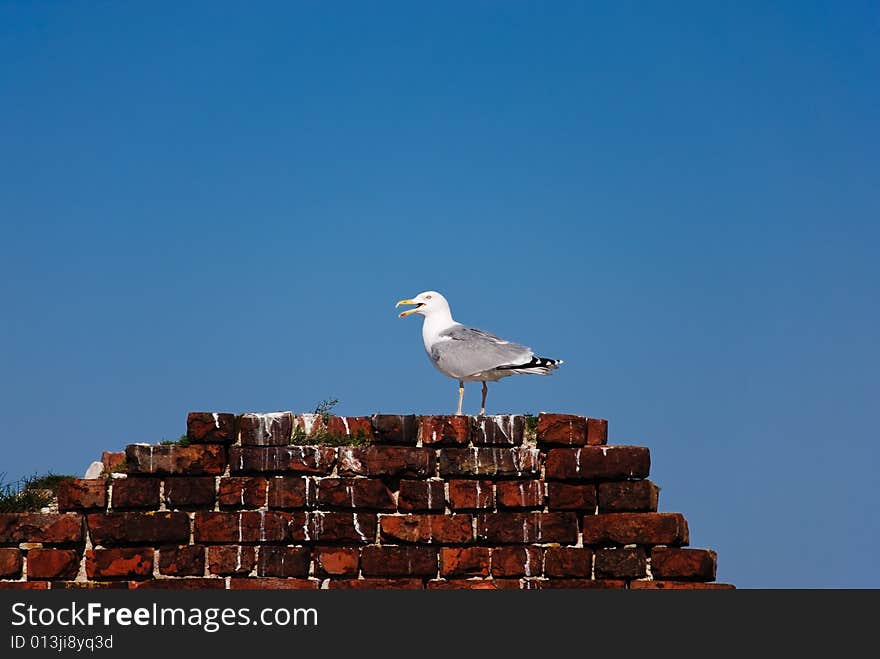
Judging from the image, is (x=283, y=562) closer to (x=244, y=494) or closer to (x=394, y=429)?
(x=244, y=494)

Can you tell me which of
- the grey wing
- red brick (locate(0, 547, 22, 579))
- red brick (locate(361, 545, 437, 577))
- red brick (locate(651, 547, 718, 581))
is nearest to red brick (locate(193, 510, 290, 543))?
red brick (locate(361, 545, 437, 577))

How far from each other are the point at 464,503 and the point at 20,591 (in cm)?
373

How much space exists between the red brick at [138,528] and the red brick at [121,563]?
0.27 feet

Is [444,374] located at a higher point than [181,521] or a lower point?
higher

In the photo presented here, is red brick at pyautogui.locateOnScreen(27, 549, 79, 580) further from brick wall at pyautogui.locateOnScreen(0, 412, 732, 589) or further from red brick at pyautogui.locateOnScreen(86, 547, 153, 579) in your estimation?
red brick at pyautogui.locateOnScreen(86, 547, 153, 579)

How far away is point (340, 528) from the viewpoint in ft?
39.6

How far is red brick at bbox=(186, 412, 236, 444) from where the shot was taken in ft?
40.0

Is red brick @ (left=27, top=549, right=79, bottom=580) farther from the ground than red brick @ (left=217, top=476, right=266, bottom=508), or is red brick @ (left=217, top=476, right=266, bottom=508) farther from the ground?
red brick @ (left=217, top=476, right=266, bottom=508)

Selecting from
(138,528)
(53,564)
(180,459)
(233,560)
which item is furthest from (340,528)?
(53,564)

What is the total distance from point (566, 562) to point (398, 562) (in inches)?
56.5

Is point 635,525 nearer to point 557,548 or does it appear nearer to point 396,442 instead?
point 557,548

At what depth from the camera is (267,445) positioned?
1219 centimetres

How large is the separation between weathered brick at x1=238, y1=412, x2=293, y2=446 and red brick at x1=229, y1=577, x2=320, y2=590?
1158 millimetres

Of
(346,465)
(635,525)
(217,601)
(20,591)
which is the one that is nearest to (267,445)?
(346,465)
